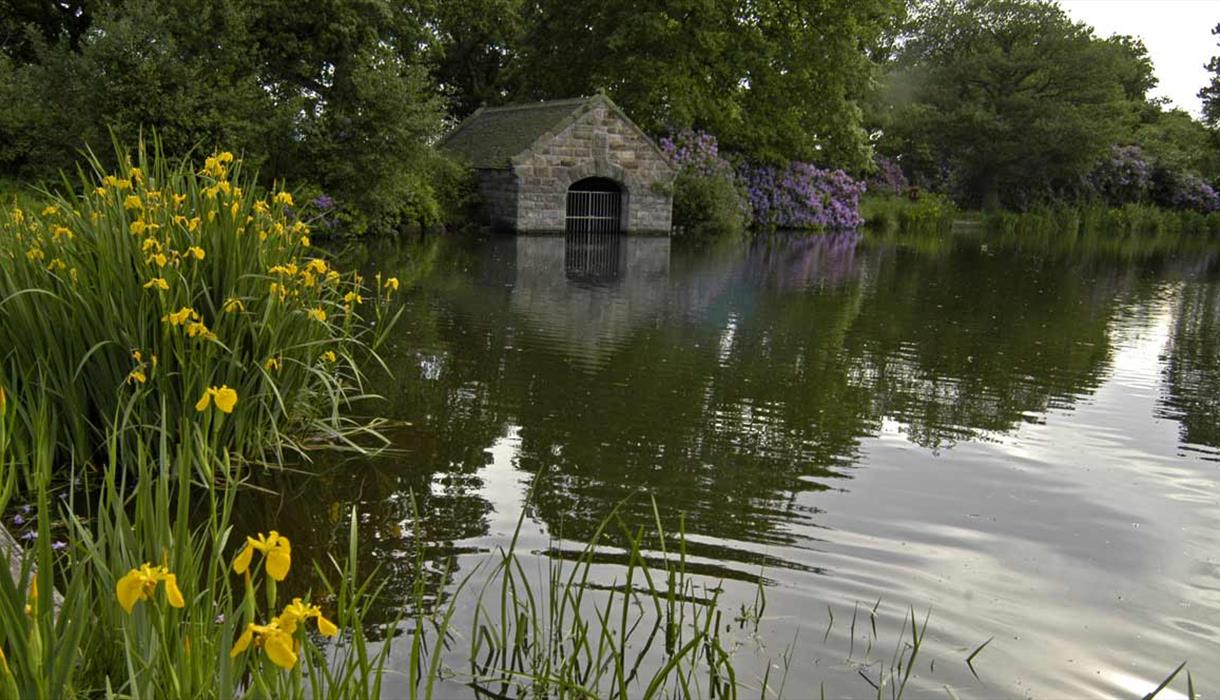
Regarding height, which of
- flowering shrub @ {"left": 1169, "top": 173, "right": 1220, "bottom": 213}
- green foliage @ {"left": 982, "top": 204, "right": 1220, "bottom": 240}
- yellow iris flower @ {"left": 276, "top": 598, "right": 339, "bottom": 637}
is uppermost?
flowering shrub @ {"left": 1169, "top": 173, "right": 1220, "bottom": 213}

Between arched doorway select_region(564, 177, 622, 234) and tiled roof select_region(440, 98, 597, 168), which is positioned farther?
arched doorway select_region(564, 177, 622, 234)

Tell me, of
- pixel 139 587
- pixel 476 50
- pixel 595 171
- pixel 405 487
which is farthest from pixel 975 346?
pixel 476 50

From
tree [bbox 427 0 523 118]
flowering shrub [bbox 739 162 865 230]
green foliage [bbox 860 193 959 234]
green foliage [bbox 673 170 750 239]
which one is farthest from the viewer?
green foliage [bbox 860 193 959 234]

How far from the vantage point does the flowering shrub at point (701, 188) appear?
29.0 metres

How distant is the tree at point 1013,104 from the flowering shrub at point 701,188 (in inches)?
572

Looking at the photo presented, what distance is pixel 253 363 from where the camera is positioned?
5.46m

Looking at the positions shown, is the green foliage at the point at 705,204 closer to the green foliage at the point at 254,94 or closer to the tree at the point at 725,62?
the tree at the point at 725,62

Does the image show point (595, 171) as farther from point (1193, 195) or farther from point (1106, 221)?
point (1193, 195)

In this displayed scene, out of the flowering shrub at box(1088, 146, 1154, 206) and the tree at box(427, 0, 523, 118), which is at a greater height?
the tree at box(427, 0, 523, 118)

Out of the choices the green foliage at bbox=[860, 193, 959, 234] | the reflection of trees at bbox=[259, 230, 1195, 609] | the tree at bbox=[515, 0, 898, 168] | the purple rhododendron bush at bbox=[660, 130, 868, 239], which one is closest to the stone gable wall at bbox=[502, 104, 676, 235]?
the purple rhododendron bush at bbox=[660, 130, 868, 239]

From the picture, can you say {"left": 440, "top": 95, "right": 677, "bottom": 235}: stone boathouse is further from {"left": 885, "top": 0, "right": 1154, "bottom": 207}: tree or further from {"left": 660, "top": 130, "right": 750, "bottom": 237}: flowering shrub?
{"left": 885, "top": 0, "right": 1154, "bottom": 207}: tree

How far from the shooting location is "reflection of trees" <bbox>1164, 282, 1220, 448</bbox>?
323 inches

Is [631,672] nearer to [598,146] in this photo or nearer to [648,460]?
[648,460]

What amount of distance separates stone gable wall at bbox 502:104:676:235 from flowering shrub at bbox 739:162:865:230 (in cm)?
494
